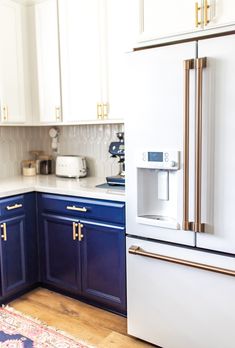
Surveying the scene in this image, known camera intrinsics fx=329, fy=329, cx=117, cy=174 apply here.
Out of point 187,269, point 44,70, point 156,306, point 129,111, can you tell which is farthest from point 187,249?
point 44,70

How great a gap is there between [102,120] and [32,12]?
3.80 ft

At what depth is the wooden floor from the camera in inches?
82.0

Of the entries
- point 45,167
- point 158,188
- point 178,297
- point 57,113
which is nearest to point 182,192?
point 158,188

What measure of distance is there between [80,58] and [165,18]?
3.23ft

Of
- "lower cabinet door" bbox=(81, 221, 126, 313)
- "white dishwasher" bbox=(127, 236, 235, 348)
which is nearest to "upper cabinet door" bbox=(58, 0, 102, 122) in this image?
"lower cabinet door" bbox=(81, 221, 126, 313)

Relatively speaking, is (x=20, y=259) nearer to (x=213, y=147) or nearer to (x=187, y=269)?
(x=187, y=269)

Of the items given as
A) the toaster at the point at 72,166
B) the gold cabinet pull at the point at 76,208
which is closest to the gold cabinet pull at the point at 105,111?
the toaster at the point at 72,166

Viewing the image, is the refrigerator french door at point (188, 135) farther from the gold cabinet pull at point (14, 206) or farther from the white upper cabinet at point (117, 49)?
the gold cabinet pull at point (14, 206)

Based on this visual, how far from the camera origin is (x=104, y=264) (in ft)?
7.57

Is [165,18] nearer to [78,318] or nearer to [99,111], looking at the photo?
[99,111]

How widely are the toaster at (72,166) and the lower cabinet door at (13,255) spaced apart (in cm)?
57

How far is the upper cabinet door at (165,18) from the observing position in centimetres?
166

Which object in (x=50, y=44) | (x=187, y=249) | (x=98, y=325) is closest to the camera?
(x=187, y=249)

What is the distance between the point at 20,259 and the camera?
2.56m
